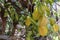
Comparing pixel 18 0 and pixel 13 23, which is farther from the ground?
pixel 18 0

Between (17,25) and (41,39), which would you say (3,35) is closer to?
(17,25)

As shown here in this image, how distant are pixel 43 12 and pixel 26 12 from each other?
33cm

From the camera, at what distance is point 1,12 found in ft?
3.18

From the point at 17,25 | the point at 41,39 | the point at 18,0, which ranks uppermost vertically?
the point at 18,0

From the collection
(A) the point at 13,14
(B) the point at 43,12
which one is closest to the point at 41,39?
(A) the point at 13,14

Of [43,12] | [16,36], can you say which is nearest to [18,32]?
[16,36]

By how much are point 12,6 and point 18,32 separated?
0.23 m

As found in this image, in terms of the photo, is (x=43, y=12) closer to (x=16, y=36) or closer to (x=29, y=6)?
(x=29, y=6)

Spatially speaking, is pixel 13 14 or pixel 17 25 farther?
pixel 17 25

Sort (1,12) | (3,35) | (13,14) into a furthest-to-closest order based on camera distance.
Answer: (3,35) → (1,12) → (13,14)

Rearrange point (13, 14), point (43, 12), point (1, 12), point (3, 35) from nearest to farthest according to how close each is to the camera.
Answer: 1. point (43, 12)
2. point (13, 14)
3. point (1, 12)
4. point (3, 35)

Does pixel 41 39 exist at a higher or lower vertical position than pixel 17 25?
lower

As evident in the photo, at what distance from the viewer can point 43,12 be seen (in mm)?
558

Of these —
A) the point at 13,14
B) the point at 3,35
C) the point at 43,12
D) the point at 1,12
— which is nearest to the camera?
the point at 43,12
